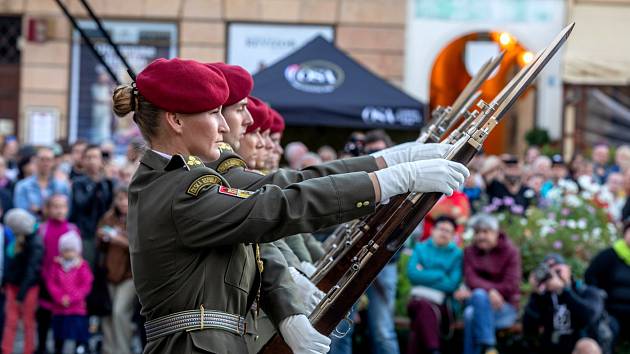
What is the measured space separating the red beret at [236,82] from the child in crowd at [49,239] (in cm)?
616

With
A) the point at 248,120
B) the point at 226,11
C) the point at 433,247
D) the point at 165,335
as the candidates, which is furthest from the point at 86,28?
the point at 165,335

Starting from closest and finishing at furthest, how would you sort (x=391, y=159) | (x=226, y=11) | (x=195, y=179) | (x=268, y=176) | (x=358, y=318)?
1. (x=195, y=179)
2. (x=268, y=176)
3. (x=391, y=159)
4. (x=358, y=318)
5. (x=226, y=11)

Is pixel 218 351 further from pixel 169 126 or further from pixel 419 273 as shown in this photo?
pixel 419 273

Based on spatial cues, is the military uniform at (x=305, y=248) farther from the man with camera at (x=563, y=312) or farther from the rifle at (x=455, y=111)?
the man with camera at (x=563, y=312)

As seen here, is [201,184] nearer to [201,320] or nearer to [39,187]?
[201,320]

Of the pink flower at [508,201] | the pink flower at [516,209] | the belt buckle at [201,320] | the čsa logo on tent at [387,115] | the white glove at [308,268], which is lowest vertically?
the pink flower at [516,209]

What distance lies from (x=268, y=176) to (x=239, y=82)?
2.25 feet

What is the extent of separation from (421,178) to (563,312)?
6.07 meters

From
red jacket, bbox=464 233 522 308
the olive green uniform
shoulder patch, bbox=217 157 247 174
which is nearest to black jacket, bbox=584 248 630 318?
red jacket, bbox=464 233 522 308

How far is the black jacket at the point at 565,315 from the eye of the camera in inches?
377

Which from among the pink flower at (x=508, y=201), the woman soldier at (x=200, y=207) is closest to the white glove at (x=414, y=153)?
the woman soldier at (x=200, y=207)

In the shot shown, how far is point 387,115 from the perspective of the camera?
12.9 metres

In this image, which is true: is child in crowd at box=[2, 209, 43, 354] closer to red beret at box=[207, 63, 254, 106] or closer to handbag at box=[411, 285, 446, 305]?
handbag at box=[411, 285, 446, 305]

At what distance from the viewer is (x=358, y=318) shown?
33.1ft
